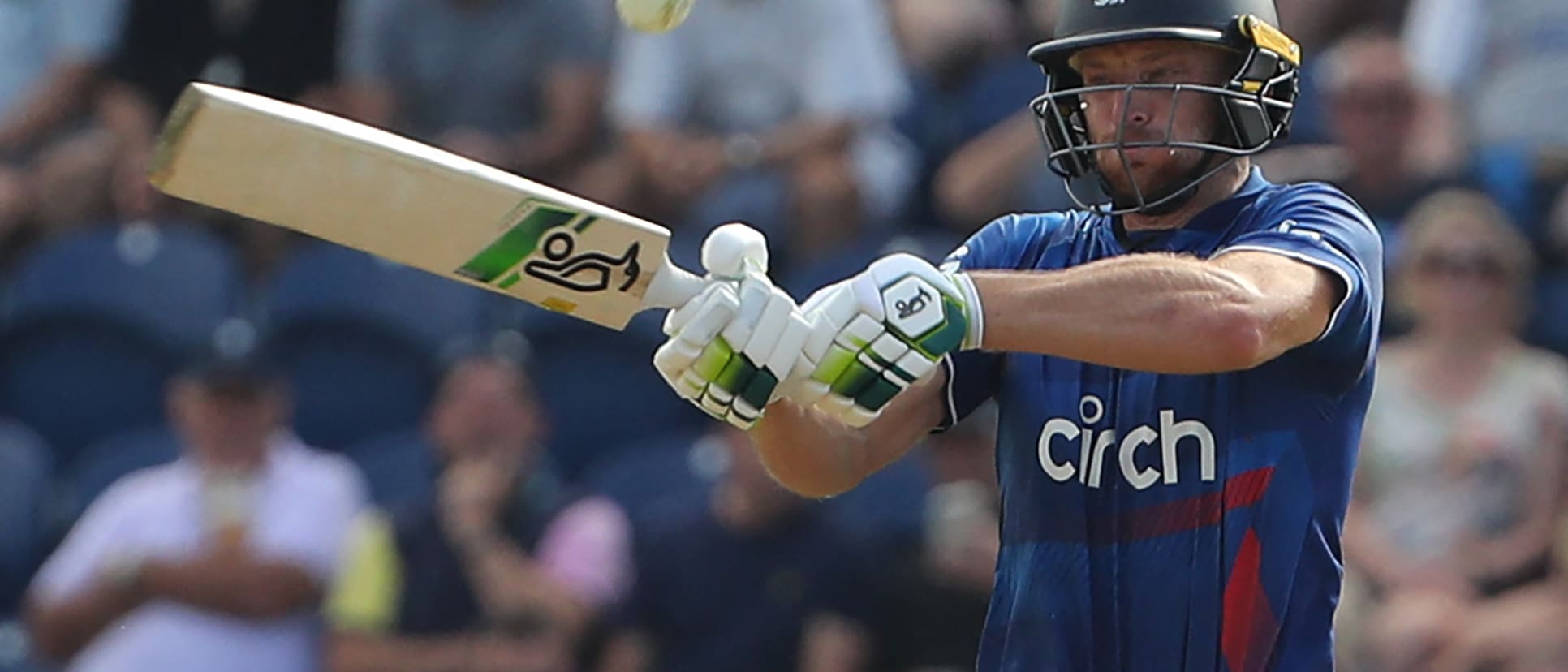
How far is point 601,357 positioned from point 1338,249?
4434 millimetres

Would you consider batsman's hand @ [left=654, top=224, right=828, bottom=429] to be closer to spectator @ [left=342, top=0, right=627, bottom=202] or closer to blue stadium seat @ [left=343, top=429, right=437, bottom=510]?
blue stadium seat @ [left=343, top=429, right=437, bottom=510]

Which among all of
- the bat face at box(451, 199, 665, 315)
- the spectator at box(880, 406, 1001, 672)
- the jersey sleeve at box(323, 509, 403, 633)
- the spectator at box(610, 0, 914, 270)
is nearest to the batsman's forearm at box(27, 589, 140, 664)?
the jersey sleeve at box(323, 509, 403, 633)

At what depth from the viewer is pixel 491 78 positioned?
7.58 metres

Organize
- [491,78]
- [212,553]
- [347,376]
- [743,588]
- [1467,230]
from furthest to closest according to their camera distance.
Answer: [491,78], [347,376], [212,553], [743,588], [1467,230]

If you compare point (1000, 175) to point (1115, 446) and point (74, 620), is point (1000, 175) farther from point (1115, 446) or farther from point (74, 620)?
point (1115, 446)

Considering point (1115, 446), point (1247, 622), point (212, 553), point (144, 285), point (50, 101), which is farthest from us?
point (50, 101)

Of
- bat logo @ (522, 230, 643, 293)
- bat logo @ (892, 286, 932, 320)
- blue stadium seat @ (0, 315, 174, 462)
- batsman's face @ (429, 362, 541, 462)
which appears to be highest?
bat logo @ (892, 286, 932, 320)

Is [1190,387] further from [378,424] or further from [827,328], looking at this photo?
[378,424]

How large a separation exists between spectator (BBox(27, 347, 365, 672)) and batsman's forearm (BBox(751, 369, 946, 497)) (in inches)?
143

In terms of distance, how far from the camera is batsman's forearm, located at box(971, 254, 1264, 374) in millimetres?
2672

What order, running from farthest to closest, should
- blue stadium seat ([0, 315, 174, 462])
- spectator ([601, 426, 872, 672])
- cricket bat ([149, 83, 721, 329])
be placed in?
1. blue stadium seat ([0, 315, 174, 462])
2. spectator ([601, 426, 872, 672])
3. cricket bat ([149, 83, 721, 329])

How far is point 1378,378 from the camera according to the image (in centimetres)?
623

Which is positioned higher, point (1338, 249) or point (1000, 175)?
point (1338, 249)

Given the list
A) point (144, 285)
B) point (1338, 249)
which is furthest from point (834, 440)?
point (144, 285)
